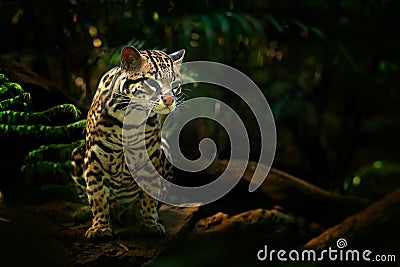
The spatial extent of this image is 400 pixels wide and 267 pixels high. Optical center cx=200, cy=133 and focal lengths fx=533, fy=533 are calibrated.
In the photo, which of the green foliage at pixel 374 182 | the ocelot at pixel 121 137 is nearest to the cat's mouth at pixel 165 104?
the ocelot at pixel 121 137

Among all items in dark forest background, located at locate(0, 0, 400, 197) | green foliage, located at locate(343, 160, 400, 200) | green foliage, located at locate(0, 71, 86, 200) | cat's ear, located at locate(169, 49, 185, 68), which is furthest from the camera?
green foliage, located at locate(343, 160, 400, 200)

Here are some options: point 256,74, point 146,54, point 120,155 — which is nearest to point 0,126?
point 120,155

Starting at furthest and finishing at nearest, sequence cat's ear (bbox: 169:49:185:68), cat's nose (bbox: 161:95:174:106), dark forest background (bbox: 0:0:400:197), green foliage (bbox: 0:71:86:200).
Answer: dark forest background (bbox: 0:0:400:197) < green foliage (bbox: 0:71:86:200) < cat's ear (bbox: 169:49:185:68) < cat's nose (bbox: 161:95:174:106)

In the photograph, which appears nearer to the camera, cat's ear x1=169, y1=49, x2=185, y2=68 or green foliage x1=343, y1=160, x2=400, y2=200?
cat's ear x1=169, y1=49, x2=185, y2=68

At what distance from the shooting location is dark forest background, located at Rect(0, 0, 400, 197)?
2779 millimetres

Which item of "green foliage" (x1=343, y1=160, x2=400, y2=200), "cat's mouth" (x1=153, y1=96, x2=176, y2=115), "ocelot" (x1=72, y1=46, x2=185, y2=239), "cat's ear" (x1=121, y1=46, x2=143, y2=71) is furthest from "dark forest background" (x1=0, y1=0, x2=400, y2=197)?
"cat's mouth" (x1=153, y1=96, x2=176, y2=115)

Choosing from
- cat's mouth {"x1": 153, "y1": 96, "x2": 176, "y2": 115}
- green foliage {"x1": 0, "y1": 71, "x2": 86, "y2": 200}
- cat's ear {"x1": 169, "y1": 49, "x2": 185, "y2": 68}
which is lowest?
green foliage {"x1": 0, "y1": 71, "x2": 86, "y2": 200}

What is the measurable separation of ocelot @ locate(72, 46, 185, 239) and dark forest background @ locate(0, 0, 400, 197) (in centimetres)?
30

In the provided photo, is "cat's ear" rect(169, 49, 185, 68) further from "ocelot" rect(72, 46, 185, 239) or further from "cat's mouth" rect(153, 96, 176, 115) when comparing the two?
"cat's mouth" rect(153, 96, 176, 115)

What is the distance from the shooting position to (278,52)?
388 centimetres

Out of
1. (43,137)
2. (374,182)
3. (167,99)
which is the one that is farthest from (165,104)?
(374,182)

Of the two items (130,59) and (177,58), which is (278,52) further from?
(130,59)

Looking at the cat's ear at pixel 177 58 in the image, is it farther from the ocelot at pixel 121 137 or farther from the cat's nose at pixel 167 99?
the cat's nose at pixel 167 99

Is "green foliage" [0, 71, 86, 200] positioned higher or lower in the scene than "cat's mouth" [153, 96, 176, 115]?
lower
